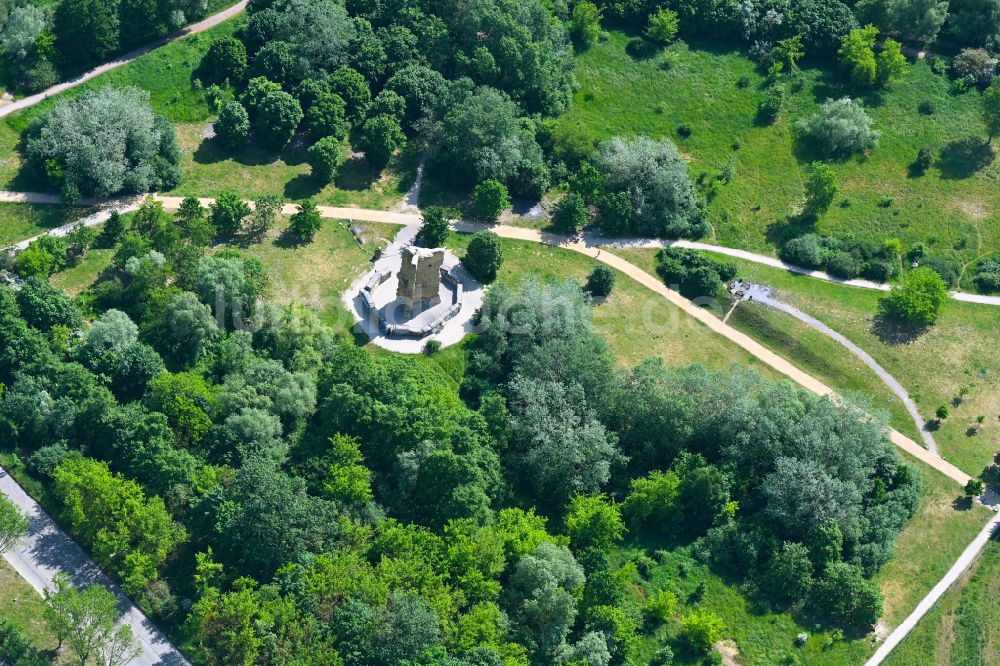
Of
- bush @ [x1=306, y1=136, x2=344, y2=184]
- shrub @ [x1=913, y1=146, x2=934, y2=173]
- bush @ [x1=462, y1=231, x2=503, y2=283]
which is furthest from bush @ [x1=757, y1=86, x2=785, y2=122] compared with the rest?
bush @ [x1=306, y1=136, x2=344, y2=184]

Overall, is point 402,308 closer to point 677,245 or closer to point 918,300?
point 677,245

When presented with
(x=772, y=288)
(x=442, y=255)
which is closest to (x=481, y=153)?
(x=442, y=255)

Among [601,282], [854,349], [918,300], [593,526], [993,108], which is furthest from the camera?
[993,108]

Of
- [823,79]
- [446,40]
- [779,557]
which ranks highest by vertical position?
[446,40]

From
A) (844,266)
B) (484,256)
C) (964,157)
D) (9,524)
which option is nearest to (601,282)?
(484,256)

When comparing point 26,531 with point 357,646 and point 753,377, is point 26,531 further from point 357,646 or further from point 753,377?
point 753,377

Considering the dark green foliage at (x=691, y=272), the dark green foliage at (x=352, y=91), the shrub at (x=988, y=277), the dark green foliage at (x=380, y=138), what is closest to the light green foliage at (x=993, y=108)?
the shrub at (x=988, y=277)
